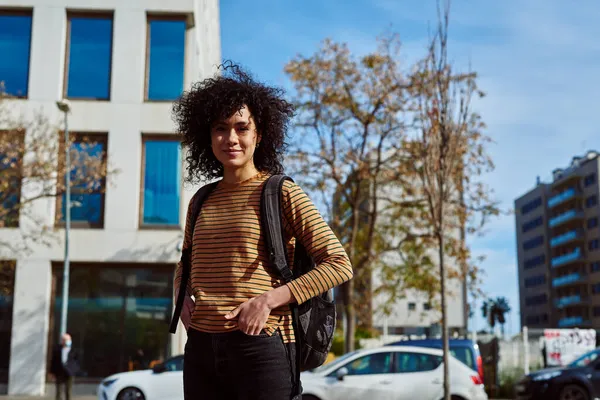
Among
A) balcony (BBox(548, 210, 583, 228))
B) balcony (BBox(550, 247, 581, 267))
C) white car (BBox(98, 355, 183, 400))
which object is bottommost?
white car (BBox(98, 355, 183, 400))

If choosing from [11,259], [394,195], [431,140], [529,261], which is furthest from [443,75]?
[529,261]

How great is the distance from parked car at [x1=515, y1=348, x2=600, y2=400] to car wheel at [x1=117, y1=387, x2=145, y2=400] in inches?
331

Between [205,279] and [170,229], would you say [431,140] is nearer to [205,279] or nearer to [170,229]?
[170,229]

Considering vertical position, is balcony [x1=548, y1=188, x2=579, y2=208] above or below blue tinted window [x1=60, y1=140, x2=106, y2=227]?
above

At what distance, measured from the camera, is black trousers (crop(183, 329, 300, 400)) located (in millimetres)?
2516

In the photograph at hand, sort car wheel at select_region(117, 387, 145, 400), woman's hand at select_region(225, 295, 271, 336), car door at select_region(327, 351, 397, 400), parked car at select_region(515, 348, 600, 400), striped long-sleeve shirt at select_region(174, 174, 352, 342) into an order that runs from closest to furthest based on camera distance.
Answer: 1. woman's hand at select_region(225, 295, 271, 336)
2. striped long-sleeve shirt at select_region(174, 174, 352, 342)
3. car door at select_region(327, 351, 397, 400)
4. car wheel at select_region(117, 387, 145, 400)
5. parked car at select_region(515, 348, 600, 400)

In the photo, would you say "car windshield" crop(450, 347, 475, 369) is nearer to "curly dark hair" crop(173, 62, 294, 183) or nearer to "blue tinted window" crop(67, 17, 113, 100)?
"curly dark hair" crop(173, 62, 294, 183)

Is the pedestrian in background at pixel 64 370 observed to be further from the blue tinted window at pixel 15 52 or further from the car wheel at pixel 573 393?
the car wheel at pixel 573 393

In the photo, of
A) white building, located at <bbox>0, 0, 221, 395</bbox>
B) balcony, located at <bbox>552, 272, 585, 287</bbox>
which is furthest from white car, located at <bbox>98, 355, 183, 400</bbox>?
balcony, located at <bbox>552, 272, 585, 287</bbox>

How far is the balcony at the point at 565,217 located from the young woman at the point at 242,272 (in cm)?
10450

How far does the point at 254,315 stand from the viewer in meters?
2.48

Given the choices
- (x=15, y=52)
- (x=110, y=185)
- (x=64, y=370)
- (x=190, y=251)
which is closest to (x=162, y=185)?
(x=110, y=185)

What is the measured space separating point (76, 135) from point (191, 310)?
22.5 m

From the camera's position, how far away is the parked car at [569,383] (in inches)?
656
